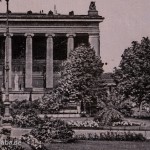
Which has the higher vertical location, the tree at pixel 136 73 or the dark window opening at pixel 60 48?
the dark window opening at pixel 60 48

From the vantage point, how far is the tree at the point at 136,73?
67250 mm

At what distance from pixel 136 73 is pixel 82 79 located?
6439mm

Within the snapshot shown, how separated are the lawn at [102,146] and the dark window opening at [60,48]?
200 ft

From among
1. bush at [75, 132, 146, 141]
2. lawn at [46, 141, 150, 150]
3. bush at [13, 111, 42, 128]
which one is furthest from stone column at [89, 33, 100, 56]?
lawn at [46, 141, 150, 150]

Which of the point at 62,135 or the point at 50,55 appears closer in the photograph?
the point at 62,135

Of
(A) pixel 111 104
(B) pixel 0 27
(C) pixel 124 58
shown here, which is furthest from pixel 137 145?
(B) pixel 0 27

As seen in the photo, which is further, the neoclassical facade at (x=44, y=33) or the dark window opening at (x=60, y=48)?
the dark window opening at (x=60, y=48)

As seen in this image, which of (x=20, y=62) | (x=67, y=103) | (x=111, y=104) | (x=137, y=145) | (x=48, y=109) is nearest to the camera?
(x=137, y=145)

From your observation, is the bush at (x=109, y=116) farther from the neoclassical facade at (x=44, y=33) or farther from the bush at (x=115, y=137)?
the neoclassical facade at (x=44, y=33)

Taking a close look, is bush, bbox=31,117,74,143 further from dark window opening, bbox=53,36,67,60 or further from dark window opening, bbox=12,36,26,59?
dark window opening, bbox=12,36,26,59

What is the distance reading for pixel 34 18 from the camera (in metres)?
86.4

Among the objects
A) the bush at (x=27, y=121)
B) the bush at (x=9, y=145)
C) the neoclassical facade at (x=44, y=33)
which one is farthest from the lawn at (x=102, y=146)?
the neoclassical facade at (x=44, y=33)

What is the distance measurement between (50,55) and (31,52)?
2903 millimetres

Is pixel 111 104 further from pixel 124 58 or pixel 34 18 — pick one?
pixel 34 18
